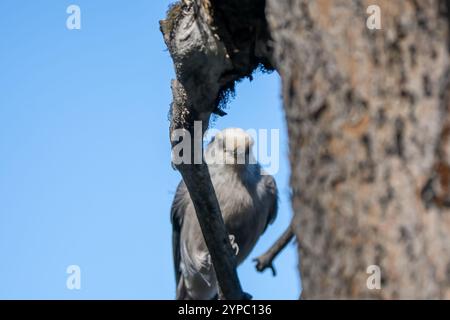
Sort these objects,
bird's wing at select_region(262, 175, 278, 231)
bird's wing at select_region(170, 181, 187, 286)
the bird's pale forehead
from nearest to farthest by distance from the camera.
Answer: the bird's pale forehead
bird's wing at select_region(262, 175, 278, 231)
bird's wing at select_region(170, 181, 187, 286)

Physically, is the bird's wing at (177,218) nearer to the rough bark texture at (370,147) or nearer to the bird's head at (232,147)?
the bird's head at (232,147)

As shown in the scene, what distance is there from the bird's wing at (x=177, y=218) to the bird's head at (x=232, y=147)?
1.46ft

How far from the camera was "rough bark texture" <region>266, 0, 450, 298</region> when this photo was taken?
2.86 meters

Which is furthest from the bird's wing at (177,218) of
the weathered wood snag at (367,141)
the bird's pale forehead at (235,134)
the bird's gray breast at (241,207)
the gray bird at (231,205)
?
the weathered wood snag at (367,141)

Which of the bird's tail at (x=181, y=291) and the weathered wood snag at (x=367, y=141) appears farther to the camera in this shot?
the bird's tail at (x=181, y=291)

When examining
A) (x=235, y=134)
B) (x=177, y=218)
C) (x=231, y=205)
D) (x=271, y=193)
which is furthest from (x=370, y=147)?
(x=177, y=218)

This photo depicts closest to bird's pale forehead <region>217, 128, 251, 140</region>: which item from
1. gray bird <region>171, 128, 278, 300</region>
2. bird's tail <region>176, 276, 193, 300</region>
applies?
gray bird <region>171, 128, 278, 300</region>

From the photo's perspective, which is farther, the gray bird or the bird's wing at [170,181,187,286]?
the bird's wing at [170,181,187,286]

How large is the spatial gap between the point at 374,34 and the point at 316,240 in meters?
0.71

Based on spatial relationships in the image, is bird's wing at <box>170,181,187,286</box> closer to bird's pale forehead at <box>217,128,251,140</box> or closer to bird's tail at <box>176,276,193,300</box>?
bird's tail at <box>176,276,193,300</box>

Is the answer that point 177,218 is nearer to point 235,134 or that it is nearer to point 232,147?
point 232,147

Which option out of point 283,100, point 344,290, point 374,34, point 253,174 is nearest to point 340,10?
point 374,34

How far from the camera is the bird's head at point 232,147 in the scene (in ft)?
27.7
